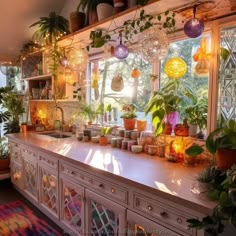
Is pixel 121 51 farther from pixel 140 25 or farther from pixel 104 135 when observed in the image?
pixel 104 135

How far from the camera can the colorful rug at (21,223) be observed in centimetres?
237

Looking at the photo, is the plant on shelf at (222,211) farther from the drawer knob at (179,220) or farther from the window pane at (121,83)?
the window pane at (121,83)

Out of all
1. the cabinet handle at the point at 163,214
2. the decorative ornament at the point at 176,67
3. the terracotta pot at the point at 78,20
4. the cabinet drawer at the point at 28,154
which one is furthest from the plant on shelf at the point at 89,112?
the cabinet handle at the point at 163,214

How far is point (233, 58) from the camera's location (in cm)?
178

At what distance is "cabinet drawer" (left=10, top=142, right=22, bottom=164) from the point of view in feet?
10.3

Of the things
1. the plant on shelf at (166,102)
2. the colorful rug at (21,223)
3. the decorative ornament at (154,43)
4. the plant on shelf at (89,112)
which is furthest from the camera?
the plant on shelf at (89,112)

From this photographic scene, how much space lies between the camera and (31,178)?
2932 mm

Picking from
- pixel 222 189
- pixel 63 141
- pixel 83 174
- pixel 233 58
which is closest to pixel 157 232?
pixel 222 189

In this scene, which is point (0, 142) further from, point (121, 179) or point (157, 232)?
point (157, 232)

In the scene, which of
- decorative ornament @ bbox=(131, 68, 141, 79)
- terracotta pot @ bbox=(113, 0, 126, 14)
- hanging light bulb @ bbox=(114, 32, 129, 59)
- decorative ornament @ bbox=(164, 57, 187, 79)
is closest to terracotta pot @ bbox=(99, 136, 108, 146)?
decorative ornament @ bbox=(131, 68, 141, 79)

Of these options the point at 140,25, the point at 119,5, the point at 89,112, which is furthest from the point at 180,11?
the point at 89,112

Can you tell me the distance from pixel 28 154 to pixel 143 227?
1.90 meters

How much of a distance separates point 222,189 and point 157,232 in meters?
0.49

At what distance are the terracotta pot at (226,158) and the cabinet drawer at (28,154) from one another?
204 centimetres
